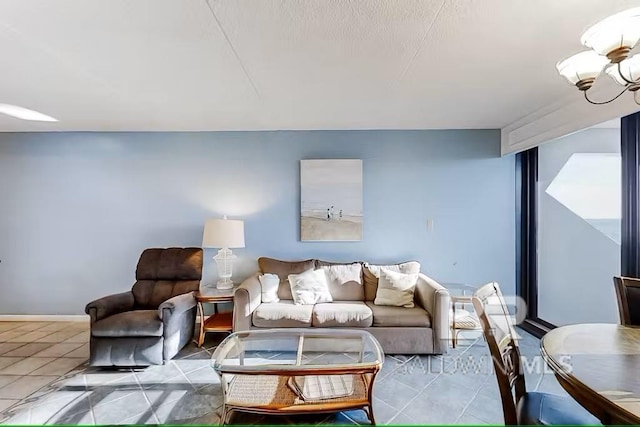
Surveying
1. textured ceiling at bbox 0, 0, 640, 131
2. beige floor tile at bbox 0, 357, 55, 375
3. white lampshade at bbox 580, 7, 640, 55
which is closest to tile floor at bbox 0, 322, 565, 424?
beige floor tile at bbox 0, 357, 55, 375

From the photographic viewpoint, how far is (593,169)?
3553 millimetres

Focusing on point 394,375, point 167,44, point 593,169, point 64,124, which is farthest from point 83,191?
point 593,169

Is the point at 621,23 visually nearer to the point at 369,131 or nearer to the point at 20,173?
the point at 369,131

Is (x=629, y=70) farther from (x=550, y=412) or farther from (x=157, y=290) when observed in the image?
(x=157, y=290)

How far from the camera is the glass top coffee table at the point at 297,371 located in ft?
6.31

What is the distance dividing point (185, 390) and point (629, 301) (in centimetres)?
295

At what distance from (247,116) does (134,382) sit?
2.61 metres

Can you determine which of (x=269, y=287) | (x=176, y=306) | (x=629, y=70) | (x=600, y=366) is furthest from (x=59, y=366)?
(x=629, y=70)

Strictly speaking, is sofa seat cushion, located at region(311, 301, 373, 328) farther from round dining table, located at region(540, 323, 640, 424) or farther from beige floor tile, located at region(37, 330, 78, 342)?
beige floor tile, located at region(37, 330, 78, 342)

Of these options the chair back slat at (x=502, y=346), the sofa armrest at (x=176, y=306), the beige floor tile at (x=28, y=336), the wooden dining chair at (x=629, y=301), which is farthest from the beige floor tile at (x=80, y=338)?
the wooden dining chair at (x=629, y=301)

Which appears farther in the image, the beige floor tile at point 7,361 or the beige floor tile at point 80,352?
the beige floor tile at point 80,352

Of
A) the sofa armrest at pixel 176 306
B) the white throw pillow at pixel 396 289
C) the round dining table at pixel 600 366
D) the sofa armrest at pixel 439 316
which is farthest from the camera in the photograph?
the white throw pillow at pixel 396 289

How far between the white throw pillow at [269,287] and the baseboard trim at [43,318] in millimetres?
2451

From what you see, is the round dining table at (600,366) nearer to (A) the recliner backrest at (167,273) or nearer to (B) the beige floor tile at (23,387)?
(A) the recliner backrest at (167,273)
